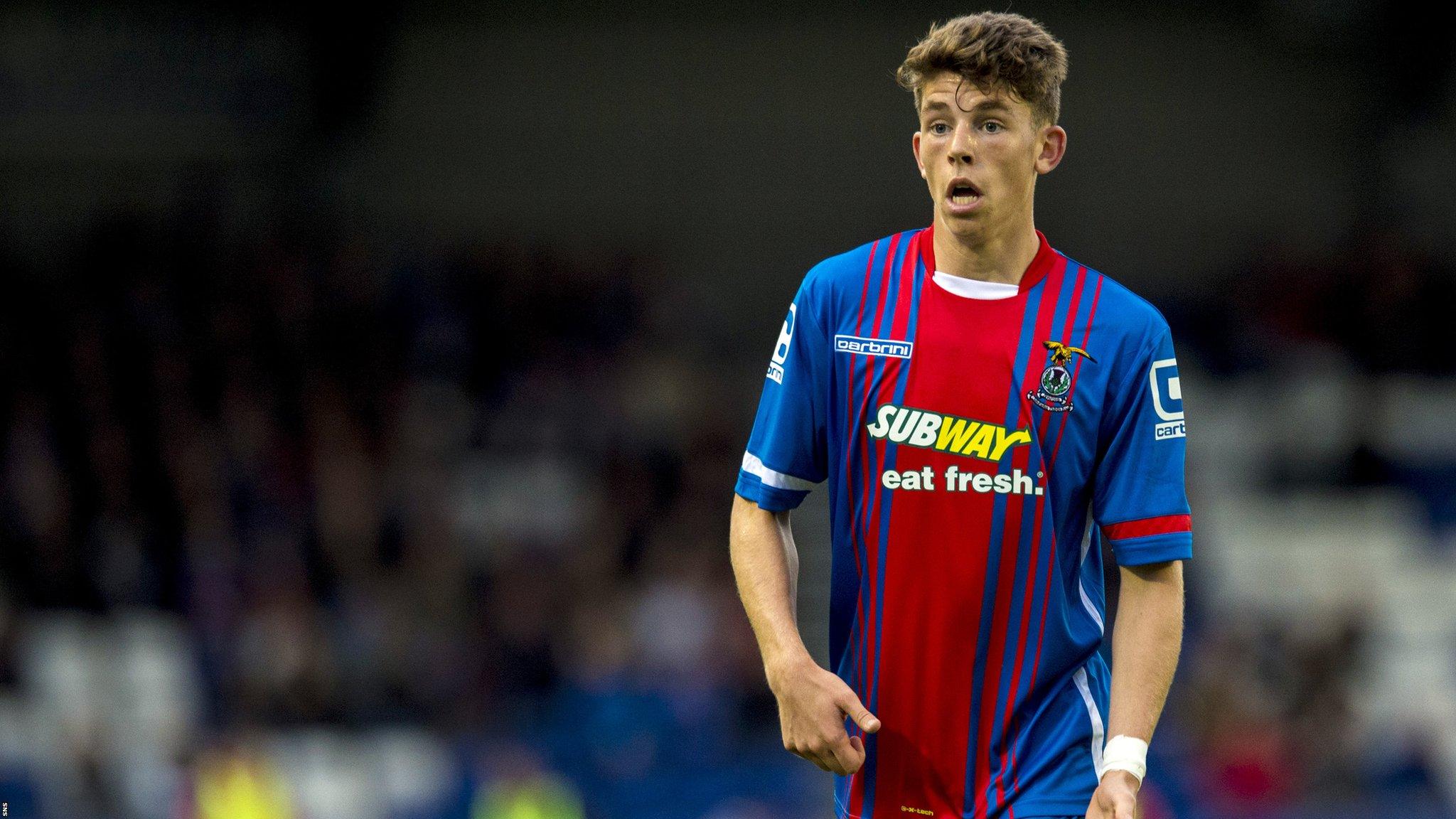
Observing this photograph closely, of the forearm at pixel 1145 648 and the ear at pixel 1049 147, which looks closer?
the forearm at pixel 1145 648

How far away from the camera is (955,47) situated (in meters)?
3.11

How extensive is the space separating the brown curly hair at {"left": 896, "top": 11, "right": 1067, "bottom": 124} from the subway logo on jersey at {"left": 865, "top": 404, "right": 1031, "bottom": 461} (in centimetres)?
58

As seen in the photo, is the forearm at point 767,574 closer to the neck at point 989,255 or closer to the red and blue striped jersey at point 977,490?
the red and blue striped jersey at point 977,490

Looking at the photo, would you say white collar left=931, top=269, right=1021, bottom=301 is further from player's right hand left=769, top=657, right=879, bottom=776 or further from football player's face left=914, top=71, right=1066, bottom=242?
player's right hand left=769, top=657, right=879, bottom=776

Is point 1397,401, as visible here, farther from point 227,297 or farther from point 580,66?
point 227,297

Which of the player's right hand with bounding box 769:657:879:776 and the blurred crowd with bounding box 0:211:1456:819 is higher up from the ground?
the player's right hand with bounding box 769:657:879:776

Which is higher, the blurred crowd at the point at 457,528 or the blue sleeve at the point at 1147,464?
the blue sleeve at the point at 1147,464

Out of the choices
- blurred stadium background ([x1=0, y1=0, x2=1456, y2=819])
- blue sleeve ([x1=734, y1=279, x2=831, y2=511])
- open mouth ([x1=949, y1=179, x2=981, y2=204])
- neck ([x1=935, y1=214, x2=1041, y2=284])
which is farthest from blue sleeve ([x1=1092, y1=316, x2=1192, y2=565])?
blurred stadium background ([x1=0, y1=0, x2=1456, y2=819])

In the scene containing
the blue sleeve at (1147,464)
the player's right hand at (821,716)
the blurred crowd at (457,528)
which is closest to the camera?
the player's right hand at (821,716)

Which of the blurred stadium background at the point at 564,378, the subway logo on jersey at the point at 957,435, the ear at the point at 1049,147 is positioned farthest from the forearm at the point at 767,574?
the blurred stadium background at the point at 564,378

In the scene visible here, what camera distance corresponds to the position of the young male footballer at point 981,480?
314 cm

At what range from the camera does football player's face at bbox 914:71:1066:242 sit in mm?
3121

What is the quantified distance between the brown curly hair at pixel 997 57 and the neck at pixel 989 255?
0.22 meters

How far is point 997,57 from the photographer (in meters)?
3.09
